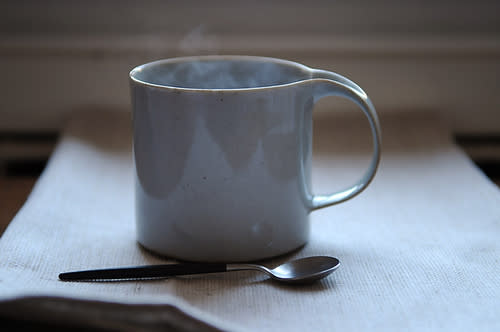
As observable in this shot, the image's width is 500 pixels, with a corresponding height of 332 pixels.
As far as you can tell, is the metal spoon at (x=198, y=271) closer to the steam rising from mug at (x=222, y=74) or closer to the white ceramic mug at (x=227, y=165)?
the white ceramic mug at (x=227, y=165)

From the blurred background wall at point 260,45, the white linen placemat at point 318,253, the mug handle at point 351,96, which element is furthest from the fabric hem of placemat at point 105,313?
the blurred background wall at point 260,45

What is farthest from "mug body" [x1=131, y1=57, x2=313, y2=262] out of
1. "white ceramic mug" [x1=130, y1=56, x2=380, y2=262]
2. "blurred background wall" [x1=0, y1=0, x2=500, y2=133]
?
"blurred background wall" [x1=0, y1=0, x2=500, y2=133]

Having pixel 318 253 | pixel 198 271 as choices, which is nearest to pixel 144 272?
pixel 198 271

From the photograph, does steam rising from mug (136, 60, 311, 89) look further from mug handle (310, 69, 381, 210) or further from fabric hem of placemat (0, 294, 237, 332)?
fabric hem of placemat (0, 294, 237, 332)

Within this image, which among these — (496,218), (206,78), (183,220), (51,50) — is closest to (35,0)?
(51,50)

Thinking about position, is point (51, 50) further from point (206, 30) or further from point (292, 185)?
point (292, 185)

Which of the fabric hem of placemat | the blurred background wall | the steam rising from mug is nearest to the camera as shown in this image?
the fabric hem of placemat

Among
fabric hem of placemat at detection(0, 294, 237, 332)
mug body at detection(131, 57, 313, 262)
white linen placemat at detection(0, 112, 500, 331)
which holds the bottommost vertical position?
white linen placemat at detection(0, 112, 500, 331)
